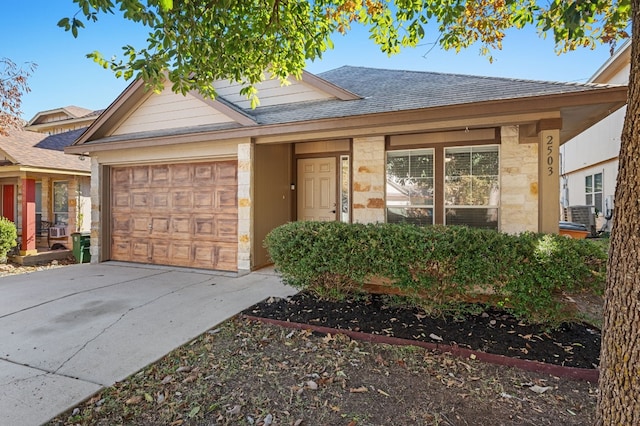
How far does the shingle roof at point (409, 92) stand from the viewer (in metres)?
5.36

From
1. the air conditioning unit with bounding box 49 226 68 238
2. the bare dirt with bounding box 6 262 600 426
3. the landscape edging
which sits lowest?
the bare dirt with bounding box 6 262 600 426

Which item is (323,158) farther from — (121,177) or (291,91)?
(121,177)

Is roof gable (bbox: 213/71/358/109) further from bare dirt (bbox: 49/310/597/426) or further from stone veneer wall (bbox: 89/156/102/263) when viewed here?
bare dirt (bbox: 49/310/597/426)

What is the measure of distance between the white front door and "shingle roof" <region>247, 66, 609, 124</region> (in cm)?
134

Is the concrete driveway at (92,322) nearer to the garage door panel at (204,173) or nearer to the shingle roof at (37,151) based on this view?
the garage door panel at (204,173)

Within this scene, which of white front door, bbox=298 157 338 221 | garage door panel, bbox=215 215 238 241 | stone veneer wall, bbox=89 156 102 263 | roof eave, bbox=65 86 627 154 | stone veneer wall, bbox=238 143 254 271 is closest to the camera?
roof eave, bbox=65 86 627 154

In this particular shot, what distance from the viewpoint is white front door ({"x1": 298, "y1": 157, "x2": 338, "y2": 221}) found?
7.86 meters

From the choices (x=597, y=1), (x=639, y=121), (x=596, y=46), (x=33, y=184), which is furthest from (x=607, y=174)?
(x=33, y=184)

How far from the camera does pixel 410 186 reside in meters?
6.60

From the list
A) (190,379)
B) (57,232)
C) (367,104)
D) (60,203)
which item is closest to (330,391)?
(190,379)

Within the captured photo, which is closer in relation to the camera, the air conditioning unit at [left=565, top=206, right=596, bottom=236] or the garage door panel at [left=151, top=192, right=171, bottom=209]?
the garage door panel at [left=151, top=192, right=171, bottom=209]

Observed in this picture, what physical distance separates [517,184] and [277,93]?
5.56m

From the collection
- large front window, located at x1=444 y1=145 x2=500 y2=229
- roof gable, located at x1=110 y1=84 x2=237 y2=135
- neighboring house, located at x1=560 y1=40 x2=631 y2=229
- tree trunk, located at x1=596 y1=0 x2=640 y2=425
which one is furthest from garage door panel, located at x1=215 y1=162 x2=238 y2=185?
neighboring house, located at x1=560 y1=40 x2=631 y2=229

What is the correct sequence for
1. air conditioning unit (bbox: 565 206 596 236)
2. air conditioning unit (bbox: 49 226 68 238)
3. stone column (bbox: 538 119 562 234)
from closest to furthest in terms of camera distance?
stone column (bbox: 538 119 562 234)
air conditioning unit (bbox: 565 206 596 236)
air conditioning unit (bbox: 49 226 68 238)
